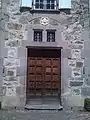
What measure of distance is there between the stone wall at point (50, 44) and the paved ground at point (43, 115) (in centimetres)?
70

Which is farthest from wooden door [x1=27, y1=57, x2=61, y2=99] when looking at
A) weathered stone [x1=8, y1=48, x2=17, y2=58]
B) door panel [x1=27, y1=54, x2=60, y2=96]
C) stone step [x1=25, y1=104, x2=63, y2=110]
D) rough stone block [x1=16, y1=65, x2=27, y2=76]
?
weathered stone [x1=8, y1=48, x2=17, y2=58]

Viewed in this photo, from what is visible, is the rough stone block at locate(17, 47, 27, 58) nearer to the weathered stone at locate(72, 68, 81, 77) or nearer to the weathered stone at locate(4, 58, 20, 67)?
the weathered stone at locate(4, 58, 20, 67)

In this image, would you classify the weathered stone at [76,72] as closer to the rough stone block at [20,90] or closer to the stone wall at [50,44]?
the stone wall at [50,44]

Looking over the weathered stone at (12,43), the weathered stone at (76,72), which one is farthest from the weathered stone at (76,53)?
the weathered stone at (12,43)

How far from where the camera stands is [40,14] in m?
12.0

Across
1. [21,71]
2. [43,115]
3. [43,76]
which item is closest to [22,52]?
[21,71]

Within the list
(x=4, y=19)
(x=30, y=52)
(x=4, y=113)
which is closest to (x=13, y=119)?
(x=4, y=113)

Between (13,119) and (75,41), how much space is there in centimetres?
402

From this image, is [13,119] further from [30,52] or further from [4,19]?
[4,19]

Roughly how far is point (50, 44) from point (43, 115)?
283 cm

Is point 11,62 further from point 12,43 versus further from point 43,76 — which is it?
point 43,76

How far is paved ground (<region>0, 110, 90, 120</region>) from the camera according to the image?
10.1m

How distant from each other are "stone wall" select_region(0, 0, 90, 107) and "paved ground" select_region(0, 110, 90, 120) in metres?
0.70

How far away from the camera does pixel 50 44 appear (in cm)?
1200
